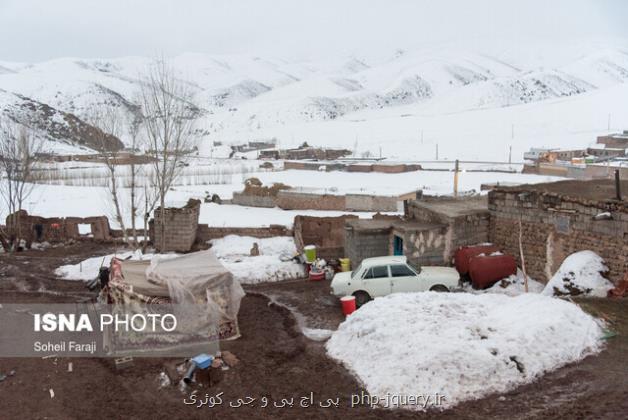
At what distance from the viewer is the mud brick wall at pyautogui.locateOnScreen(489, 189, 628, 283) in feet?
46.3

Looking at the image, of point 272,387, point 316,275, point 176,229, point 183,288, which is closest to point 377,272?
point 316,275

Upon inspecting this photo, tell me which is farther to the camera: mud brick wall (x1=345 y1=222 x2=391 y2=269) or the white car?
mud brick wall (x1=345 y1=222 x2=391 y2=269)

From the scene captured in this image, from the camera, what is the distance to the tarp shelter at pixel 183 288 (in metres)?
12.1

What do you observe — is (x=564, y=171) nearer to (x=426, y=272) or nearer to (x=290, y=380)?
(x=426, y=272)

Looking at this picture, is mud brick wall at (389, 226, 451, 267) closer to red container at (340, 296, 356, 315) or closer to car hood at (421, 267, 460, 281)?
car hood at (421, 267, 460, 281)

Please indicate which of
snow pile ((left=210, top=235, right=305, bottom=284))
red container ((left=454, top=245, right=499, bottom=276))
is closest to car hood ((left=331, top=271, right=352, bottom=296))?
snow pile ((left=210, top=235, right=305, bottom=284))

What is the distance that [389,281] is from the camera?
14.9m

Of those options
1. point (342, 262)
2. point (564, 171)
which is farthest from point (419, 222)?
point (564, 171)

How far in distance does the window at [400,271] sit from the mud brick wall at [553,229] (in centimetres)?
426

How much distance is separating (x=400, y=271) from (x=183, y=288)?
6.06 meters

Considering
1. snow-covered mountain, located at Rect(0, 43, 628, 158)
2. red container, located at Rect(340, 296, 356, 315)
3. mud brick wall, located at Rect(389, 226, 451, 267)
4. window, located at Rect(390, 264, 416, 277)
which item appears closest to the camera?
red container, located at Rect(340, 296, 356, 315)

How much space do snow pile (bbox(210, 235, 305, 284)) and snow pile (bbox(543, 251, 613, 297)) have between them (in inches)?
337

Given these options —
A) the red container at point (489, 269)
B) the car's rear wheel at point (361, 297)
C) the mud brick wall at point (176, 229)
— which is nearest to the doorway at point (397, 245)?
the red container at point (489, 269)

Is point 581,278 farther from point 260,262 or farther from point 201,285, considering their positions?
point 260,262
